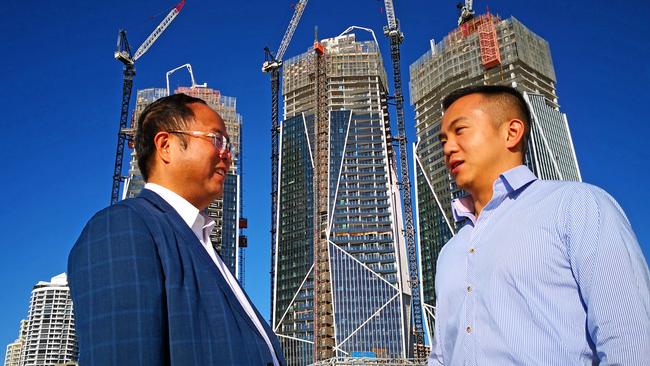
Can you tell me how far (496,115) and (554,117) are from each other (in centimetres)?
10514

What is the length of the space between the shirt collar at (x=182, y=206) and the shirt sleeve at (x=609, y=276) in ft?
6.24

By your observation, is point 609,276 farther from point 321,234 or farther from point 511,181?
point 321,234

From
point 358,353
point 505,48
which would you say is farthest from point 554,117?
point 358,353

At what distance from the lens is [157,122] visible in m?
3.25

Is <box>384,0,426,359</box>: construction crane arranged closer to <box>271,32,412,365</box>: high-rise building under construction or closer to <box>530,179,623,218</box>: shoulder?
<box>271,32,412,365</box>: high-rise building under construction

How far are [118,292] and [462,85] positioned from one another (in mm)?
111449

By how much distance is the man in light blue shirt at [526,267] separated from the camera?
2.57m

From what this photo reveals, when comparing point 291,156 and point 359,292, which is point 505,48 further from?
point 359,292

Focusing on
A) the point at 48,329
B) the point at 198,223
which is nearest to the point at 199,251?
the point at 198,223

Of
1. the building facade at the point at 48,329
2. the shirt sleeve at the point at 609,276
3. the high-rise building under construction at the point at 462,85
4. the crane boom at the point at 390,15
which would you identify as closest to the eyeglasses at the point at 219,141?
the shirt sleeve at the point at 609,276

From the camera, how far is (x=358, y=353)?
92812 mm

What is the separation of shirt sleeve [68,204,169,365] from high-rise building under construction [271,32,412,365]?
298 feet

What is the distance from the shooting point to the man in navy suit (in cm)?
238

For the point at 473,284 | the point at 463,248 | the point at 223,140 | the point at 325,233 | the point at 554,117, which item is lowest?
the point at 473,284
